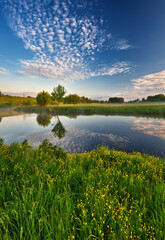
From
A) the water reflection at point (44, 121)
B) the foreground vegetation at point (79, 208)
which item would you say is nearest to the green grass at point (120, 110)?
the water reflection at point (44, 121)

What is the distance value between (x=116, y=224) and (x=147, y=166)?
14.8ft

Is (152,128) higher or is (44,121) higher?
(44,121)

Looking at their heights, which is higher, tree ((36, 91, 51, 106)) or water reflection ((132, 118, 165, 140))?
tree ((36, 91, 51, 106))

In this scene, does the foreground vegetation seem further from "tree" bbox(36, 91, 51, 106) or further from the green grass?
"tree" bbox(36, 91, 51, 106)

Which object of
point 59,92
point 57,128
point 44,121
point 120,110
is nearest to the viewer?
point 57,128

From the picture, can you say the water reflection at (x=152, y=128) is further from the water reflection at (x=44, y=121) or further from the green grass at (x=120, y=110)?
the green grass at (x=120, y=110)

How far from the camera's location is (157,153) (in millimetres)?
10375

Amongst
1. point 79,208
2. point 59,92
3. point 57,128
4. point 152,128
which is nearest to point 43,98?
point 59,92

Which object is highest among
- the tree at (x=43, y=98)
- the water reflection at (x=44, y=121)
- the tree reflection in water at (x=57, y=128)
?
the tree at (x=43, y=98)

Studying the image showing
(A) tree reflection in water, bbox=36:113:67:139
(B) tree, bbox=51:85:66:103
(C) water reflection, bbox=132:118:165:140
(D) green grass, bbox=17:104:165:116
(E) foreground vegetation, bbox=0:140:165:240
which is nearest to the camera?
(E) foreground vegetation, bbox=0:140:165:240

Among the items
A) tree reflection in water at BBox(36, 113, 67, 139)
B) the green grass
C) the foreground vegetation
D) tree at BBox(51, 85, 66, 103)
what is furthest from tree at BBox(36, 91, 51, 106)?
the foreground vegetation

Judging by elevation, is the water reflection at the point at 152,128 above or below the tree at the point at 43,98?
below

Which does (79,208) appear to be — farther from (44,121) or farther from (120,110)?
(120,110)

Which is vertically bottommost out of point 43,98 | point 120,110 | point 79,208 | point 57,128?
point 57,128
